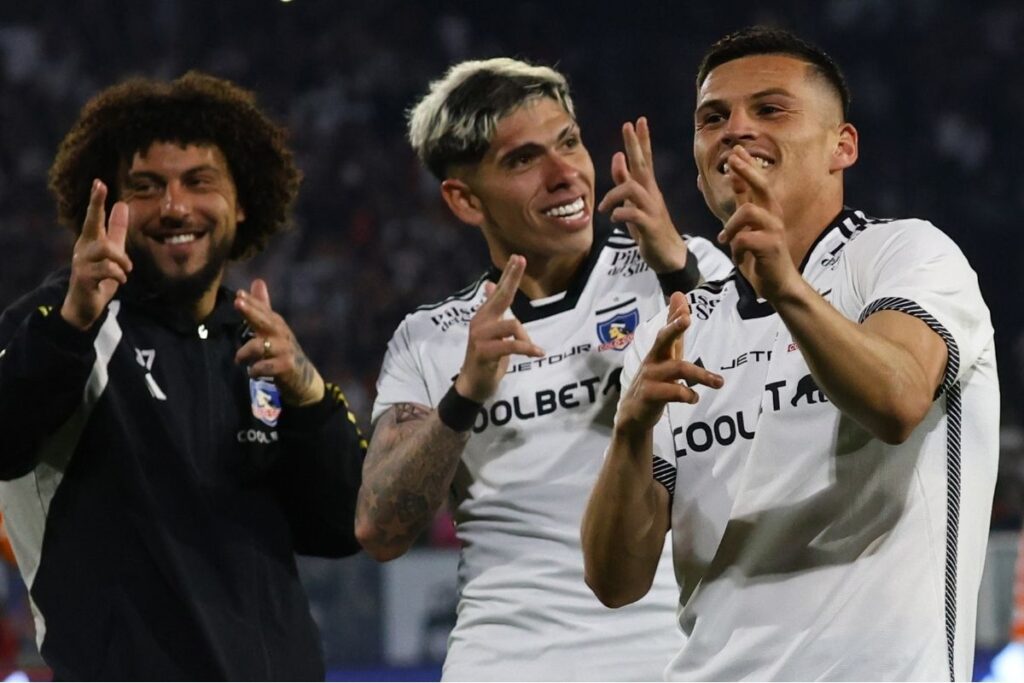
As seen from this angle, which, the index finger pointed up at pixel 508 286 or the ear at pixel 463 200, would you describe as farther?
the ear at pixel 463 200

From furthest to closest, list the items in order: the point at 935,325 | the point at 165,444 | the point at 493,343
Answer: the point at 165,444
the point at 493,343
the point at 935,325

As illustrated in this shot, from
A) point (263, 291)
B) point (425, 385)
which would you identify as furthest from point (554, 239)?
point (263, 291)

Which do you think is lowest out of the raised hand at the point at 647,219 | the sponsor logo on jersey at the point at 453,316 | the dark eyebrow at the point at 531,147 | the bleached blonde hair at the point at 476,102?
the sponsor logo on jersey at the point at 453,316

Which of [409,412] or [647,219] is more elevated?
[647,219]

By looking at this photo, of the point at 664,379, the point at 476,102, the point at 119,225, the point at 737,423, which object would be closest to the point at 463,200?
the point at 476,102

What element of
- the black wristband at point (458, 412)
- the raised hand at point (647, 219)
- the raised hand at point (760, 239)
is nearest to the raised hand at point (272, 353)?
the black wristband at point (458, 412)

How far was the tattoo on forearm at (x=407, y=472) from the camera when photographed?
3.54 metres

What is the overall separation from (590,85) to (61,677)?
10.4 meters

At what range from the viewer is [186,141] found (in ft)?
13.4

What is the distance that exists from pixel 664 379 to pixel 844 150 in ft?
2.25

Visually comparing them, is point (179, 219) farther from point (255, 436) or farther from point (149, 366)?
point (255, 436)

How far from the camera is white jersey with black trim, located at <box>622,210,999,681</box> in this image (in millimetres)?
2586

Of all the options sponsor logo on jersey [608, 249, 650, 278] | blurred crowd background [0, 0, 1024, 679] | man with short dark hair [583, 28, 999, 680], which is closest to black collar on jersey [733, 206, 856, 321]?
man with short dark hair [583, 28, 999, 680]

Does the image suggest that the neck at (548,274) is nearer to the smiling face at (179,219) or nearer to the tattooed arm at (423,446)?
the tattooed arm at (423,446)
